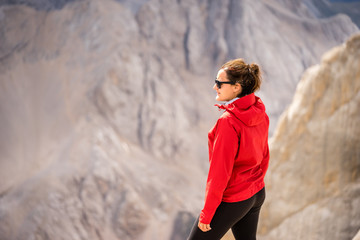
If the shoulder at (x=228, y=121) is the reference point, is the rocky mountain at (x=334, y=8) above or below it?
below

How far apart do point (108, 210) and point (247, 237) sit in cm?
526

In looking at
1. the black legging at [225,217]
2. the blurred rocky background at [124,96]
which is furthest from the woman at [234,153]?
the blurred rocky background at [124,96]

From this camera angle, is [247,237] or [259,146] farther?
[247,237]

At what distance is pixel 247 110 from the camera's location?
0.84 meters

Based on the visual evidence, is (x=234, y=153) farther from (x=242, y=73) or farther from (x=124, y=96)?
(x=124, y=96)

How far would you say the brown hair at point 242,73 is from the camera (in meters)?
0.85

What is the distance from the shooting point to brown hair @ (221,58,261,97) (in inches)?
33.4

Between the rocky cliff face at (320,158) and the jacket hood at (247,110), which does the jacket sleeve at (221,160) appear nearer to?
the jacket hood at (247,110)

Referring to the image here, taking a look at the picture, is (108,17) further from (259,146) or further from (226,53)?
(259,146)

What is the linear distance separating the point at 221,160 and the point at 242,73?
0.80 feet

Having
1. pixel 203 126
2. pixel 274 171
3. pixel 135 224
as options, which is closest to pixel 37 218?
pixel 135 224

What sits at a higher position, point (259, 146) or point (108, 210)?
point (259, 146)

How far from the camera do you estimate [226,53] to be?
848 cm

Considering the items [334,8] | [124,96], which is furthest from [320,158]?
[334,8]
